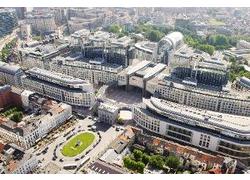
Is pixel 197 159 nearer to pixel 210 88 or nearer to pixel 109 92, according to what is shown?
pixel 210 88

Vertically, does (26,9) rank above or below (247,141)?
above

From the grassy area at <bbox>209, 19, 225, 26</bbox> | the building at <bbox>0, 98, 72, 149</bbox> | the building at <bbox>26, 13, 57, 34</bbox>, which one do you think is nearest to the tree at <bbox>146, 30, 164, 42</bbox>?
the grassy area at <bbox>209, 19, 225, 26</bbox>

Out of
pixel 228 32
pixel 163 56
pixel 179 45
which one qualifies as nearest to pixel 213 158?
pixel 163 56

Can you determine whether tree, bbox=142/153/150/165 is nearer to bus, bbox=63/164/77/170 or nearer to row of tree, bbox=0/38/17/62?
bus, bbox=63/164/77/170

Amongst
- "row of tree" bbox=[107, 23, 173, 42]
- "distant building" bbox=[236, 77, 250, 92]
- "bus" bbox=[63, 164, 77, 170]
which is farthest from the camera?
"row of tree" bbox=[107, 23, 173, 42]

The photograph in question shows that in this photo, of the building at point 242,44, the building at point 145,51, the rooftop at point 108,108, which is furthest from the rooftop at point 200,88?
the building at point 242,44

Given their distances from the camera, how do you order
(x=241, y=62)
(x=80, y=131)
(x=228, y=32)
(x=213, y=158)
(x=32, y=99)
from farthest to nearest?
1. (x=228, y=32)
2. (x=241, y=62)
3. (x=32, y=99)
4. (x=80, y=131)
5. (x=213, y=158)

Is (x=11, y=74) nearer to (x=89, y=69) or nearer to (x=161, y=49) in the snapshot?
(x=89, y=69)

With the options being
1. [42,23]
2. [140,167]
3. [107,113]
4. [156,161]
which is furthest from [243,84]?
[42,23]
